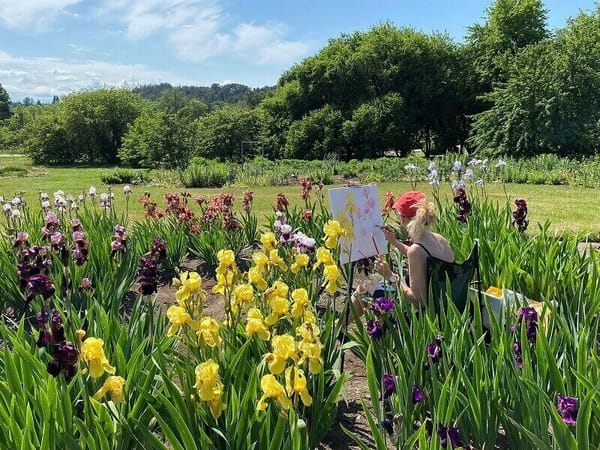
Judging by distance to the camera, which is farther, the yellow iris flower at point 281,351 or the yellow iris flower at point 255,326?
the yellow iris flower at point 255,326

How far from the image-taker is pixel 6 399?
6.35 feet

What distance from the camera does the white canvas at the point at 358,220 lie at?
306 cm

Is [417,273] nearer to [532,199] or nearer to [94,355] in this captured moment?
[94,355]

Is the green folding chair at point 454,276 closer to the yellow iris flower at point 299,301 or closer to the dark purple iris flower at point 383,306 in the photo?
the dark purple iris flower at point 383,306

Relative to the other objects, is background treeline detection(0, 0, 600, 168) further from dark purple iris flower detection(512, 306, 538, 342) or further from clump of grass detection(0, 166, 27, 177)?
dark purple iris flower detection(512, 306, 538, 342)

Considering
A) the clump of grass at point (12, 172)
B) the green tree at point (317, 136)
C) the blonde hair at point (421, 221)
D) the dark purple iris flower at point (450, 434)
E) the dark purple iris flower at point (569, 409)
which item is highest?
the green tree at point (317, 136)

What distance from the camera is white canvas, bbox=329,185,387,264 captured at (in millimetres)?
3059

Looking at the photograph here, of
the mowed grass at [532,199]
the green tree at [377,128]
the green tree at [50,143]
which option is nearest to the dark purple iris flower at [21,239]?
the mowed grass at [532,199]

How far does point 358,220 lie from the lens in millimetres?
3172

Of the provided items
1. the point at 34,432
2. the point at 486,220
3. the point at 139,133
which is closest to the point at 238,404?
the point at 34,432

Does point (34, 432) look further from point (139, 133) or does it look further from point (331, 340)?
point (139, 133)

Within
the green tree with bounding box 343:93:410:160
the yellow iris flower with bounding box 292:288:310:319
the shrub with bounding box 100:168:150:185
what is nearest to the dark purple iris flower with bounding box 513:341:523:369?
the yellow iris flower with bounding box 292:288:310:319

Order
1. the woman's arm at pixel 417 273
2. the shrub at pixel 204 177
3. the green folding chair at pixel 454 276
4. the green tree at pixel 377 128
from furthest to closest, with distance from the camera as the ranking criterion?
the green tree at pixel 377 128 → the shrub at pixel 204 177 → the woman's arm at pixel 417 273 → the green folding chair at pixel 454 276

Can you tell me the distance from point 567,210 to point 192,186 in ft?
36.7
